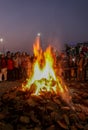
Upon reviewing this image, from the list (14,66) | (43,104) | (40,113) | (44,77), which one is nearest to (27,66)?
(14,66)

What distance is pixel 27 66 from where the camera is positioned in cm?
2380

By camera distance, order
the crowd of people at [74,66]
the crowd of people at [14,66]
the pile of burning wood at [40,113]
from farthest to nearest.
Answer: the crowd of people at [74,66], the crowd of people at [14,66], the pile of burning wood at [40,113]

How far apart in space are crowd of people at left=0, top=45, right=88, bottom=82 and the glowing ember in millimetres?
6548

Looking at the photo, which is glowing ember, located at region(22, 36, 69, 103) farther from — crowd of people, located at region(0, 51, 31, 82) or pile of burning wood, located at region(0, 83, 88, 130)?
crowd of people, located at region(0, 51, 31, 82)

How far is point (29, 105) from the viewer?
13.2 meters

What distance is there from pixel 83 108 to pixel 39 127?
2848 mm

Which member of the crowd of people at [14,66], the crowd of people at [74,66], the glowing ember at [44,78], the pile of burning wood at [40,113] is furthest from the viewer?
the crowd of people at [74,66]

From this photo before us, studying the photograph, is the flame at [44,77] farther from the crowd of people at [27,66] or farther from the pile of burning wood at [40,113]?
the crowd of people at [27,66]

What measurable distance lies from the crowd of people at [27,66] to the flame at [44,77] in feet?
21.5

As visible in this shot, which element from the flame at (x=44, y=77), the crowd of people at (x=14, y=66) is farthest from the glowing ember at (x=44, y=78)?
the crowd of people at (x=14, y=66)

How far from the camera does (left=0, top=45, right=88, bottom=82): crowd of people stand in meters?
23.3

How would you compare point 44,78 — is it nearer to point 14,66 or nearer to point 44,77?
point 44,77

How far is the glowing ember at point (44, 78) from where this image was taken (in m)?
14.9

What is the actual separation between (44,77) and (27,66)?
7.97 meters
